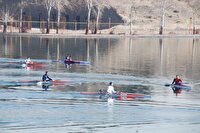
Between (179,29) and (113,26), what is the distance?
15.3 m

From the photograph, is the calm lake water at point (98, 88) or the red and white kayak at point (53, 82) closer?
the calm lake water at point (98, 88)

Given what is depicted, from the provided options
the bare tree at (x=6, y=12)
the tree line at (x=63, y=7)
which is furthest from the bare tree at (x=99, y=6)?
the bare tree at (x=6, y=12)

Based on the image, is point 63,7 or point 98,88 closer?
point 98,88

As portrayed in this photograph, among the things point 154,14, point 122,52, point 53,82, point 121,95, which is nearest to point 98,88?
point 53,82

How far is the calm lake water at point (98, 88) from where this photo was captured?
4788cm

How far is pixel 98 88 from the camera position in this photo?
221ft

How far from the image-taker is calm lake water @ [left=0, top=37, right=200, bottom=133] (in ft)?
157

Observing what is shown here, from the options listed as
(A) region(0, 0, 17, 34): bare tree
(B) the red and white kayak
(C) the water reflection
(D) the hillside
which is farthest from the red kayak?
(D) the hillside

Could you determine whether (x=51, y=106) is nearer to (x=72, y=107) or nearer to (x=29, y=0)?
(x=72, y=107)

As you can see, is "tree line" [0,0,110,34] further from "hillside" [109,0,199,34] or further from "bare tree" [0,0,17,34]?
"hillside" [109,0,199,34]

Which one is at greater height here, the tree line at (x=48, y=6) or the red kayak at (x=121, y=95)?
the tree line at (x=48, y=6)

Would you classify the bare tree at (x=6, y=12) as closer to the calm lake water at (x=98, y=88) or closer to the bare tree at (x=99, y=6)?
the bare tree at (x=99, y=6)

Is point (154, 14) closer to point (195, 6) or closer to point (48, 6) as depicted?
point (195, 6)

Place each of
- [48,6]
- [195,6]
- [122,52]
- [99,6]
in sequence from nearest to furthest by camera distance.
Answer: [122,52] → [48,6] → [99,6] → [195,6]
